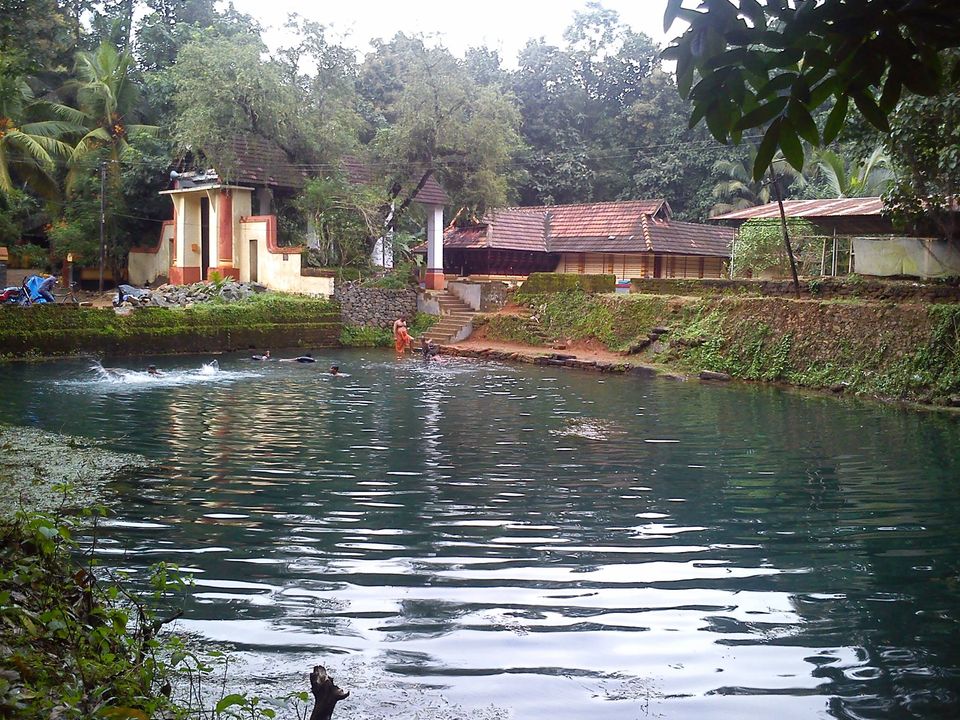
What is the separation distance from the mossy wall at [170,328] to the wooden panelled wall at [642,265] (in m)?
11.0

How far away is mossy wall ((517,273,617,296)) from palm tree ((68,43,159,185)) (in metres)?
15.2

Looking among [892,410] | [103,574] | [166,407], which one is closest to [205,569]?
[103,574]

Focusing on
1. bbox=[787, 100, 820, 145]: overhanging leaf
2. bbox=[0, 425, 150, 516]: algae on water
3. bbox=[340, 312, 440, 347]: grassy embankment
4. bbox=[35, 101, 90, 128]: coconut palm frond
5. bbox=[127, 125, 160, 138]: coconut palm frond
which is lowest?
bbox=[0, 425, 150, 516]: algae on water

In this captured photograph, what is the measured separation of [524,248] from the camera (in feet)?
115

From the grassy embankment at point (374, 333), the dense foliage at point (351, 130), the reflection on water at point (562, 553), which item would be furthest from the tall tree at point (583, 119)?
the reflection on water at point (562, 553)

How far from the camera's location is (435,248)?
1315 inches

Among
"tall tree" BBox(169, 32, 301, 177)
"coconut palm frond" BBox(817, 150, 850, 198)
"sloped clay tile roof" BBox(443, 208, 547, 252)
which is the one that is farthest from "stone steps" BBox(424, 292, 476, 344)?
"coconut palm frond" BBox(817, 150, 850, 198)

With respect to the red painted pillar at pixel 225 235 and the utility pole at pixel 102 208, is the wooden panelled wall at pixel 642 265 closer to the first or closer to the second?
the red painted pillar at pixel 225 235

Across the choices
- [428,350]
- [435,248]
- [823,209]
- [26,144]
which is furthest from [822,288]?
[26,144]

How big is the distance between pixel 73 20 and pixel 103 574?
37731 mm

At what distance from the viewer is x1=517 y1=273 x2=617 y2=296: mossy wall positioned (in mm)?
27812

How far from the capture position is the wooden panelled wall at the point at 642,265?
34.2 meters

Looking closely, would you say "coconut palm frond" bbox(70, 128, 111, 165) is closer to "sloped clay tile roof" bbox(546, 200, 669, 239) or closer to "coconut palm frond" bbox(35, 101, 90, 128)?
"coconut palm frond" bbox(35, 101, 90, 128)

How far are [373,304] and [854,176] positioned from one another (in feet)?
55.8
